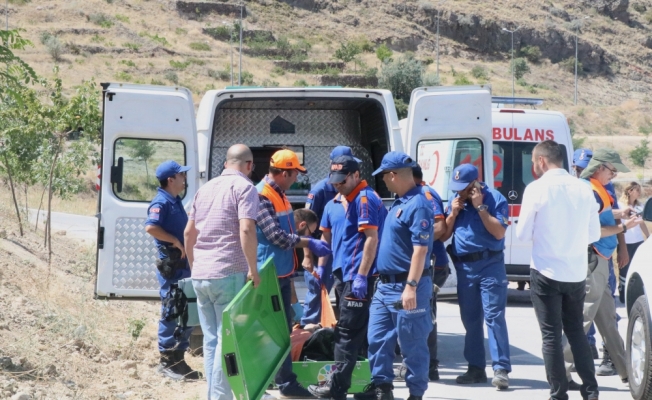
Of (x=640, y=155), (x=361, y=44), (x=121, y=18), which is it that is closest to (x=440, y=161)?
(x=640, y=155)

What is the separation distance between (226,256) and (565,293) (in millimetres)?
2311

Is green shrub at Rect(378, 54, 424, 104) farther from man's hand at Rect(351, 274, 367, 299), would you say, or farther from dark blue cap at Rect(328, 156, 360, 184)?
man's hand at Rect(351, 274, 367, 299)

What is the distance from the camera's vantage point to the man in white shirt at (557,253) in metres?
6.15

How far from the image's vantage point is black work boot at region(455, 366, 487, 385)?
24.7ft

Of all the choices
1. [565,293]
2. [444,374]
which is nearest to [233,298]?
[565,293]

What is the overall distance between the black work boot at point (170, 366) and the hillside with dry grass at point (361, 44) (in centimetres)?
5193

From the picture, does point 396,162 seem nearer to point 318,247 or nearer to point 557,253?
point 318,247

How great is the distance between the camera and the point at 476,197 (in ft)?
24.0

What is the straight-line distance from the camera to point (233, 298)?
5953 millimetres

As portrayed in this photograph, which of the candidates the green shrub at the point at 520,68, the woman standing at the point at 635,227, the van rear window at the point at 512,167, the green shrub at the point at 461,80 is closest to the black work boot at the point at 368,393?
the woman standing at the point at 635,227

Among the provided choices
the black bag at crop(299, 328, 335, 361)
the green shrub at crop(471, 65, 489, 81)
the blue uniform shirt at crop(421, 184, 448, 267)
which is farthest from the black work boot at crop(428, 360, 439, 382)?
the green shrub at crop(471, 65, 489, 81)

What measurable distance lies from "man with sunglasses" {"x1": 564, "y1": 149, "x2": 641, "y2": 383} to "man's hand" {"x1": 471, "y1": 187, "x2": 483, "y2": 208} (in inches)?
37.3

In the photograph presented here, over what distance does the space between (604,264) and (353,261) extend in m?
2.13

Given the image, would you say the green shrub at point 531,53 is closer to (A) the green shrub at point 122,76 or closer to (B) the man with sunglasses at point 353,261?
(A) the green shrub at point 122,76
